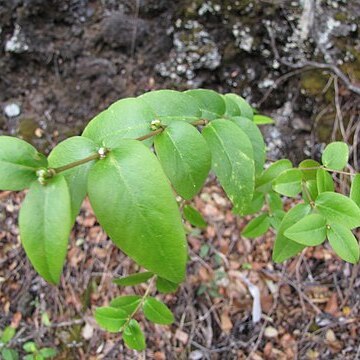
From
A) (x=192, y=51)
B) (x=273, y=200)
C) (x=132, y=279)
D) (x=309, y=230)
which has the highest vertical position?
(x=309, y=230)

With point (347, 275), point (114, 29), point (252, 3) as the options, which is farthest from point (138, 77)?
point (347, 275)

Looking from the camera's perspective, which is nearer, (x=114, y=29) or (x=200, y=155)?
(x=200, y=155)

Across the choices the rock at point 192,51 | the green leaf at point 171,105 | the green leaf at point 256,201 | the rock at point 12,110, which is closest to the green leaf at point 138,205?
the green leaf at point 171,105

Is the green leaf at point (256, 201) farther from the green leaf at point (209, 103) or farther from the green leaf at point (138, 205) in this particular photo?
the green leaf at point (138, 205)

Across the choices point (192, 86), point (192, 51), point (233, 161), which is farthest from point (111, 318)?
point (192, 51)

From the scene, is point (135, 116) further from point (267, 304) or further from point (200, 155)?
point (267, 304)

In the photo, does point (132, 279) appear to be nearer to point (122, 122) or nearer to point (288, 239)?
point (288, 239)
